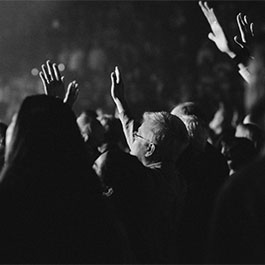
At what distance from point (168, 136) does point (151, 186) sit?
47 centimetres

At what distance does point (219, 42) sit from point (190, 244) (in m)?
1.14

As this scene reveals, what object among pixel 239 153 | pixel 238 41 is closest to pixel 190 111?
pixel 239 153

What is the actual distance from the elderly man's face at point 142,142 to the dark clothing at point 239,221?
1.83 metres

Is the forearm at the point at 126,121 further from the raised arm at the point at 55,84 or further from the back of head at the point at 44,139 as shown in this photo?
the back of head at the point at 44,139

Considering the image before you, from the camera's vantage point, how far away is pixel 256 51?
9.98 feet

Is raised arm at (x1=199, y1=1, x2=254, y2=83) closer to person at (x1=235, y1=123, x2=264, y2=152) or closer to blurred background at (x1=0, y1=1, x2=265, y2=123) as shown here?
person at (x1=235, y1=123, x2=264, y2=152)

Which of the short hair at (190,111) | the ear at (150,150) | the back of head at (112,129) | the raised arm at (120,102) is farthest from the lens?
the back of head at (112,129)

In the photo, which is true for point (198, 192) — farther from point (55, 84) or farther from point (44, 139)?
point (44, 139)

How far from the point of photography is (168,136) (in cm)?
453

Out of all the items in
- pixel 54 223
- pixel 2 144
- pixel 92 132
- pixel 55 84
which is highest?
pixel 55 84

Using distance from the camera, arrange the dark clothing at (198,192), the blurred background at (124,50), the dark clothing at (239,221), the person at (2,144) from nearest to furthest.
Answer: the dark clothing at (239,221), the dark clothing at (198,192), the person at (2,144), the blurred background at (124,50)

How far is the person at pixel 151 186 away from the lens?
3.99 metres

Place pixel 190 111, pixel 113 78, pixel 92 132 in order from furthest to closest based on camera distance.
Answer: pixel 92 132 → pixel 190 111 → pixel 113 78

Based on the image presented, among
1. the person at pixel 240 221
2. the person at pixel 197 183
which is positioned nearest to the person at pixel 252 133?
the person at pixel 197 183
